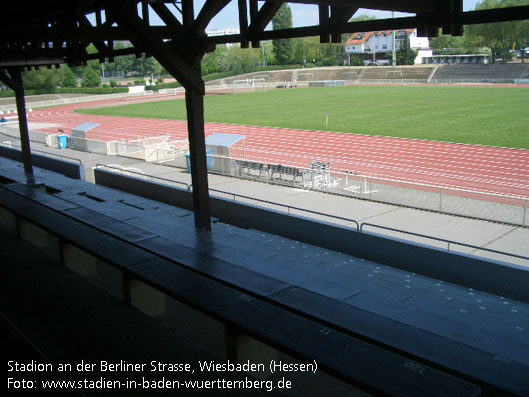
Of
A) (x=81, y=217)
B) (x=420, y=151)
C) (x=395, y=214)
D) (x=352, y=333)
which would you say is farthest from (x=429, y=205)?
(x=420, y=151)

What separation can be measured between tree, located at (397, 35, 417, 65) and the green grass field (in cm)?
2849

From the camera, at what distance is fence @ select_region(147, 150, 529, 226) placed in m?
12.5

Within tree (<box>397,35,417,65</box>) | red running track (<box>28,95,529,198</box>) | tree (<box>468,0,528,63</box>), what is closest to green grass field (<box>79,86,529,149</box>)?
red running track (<box>28,95,529,198</box>)

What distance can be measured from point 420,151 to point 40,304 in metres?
22.1

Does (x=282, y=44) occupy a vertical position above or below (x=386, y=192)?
above

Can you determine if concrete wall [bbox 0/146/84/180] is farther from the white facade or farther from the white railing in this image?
the white facade

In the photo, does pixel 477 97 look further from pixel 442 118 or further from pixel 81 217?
pixel 81 217

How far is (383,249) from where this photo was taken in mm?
9508

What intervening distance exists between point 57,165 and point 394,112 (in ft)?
96.6

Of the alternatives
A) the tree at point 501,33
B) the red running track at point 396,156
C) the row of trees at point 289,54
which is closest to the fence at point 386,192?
the red running track at point 396,156

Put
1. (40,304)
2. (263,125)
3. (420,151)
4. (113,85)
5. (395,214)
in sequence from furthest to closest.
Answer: (113,85) < (263,125) < (420,151) < (395,214) < (40,304)

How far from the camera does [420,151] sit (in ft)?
84.5

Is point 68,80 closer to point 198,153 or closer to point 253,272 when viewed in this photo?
point 198,153

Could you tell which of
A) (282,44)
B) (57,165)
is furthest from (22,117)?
(282,44)
